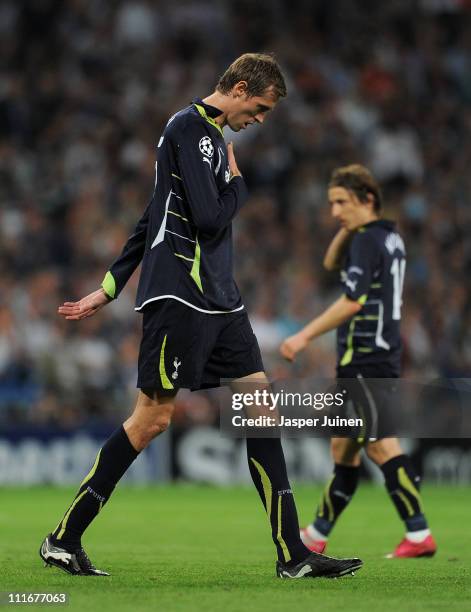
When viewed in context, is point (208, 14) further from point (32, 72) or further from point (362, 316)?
point (362, 316)

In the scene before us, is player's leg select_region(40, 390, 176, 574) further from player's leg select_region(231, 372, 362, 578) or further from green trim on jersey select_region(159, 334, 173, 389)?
player's leg select_region(231, 372, 362, 578)

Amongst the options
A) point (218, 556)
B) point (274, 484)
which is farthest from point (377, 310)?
point (274, 484)

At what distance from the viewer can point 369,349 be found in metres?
8.41

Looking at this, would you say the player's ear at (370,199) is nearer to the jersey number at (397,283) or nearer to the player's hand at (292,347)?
the jersey number at (397,283)

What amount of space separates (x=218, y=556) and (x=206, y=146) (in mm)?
2748

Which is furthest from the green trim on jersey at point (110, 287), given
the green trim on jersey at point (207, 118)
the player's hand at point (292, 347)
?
the player's hand at point (292, 347)

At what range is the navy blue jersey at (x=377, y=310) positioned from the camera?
8.37m

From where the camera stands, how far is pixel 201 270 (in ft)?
20.0

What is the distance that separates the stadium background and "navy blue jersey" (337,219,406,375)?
6.51 metres

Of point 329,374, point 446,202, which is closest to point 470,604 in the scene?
point 329,374

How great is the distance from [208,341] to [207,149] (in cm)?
85

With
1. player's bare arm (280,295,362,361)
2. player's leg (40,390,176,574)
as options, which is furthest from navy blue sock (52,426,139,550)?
player's bare arm (280,295,362,361)

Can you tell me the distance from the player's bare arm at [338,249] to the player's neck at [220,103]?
260cm

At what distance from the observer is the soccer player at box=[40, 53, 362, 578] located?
605 cm
